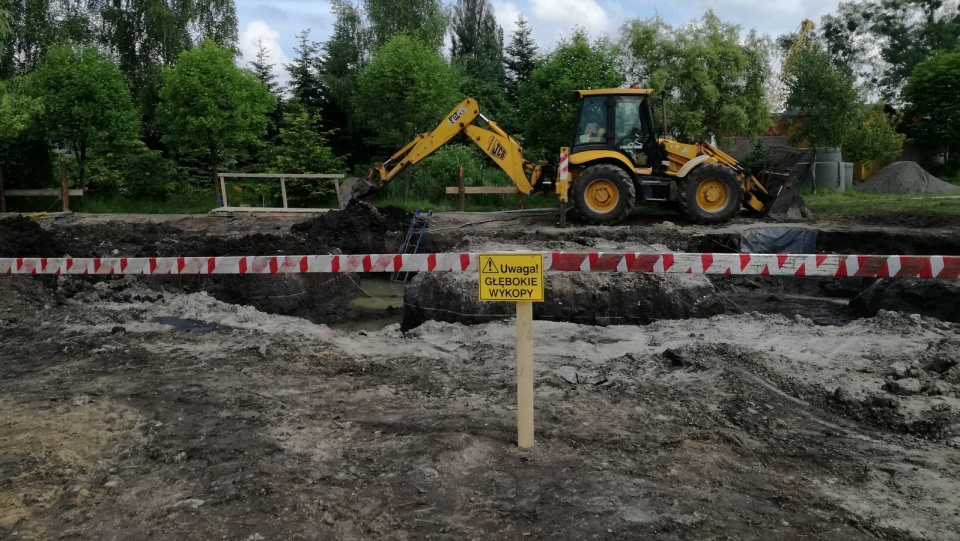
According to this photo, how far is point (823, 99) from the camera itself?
27297mm

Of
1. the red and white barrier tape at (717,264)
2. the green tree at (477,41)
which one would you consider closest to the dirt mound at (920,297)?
the red and white barrier tape at (717,264)

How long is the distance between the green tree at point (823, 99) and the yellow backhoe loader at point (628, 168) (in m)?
12.2

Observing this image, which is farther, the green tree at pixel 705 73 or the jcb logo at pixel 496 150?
the green tree at pixel 705 73

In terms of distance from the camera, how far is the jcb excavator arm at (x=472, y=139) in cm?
1666

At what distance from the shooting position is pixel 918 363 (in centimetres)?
620

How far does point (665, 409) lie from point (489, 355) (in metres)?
2.17

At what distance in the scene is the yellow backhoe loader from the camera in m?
16.3

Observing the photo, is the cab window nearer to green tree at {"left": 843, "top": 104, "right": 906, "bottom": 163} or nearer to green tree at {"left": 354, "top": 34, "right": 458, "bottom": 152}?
green tree at {"left": 354, "top": 34, "right": 458, "bottom": 152}

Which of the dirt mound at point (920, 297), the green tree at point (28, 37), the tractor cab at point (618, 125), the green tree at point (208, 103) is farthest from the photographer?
the green tree at point (28, 37)

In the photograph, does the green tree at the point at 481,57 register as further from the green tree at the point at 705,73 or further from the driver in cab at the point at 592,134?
the driver in cab at the point at 592,134

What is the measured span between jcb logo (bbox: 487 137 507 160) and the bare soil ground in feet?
30.9

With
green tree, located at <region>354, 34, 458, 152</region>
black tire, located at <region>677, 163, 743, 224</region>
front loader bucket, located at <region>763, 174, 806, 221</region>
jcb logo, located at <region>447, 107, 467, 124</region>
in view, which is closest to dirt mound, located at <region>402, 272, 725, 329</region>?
black tire, located at <region>677, 163, 743, 224</region>

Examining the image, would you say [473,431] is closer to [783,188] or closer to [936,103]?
[783,188]

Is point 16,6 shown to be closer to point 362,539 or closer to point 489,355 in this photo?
point 489,355
